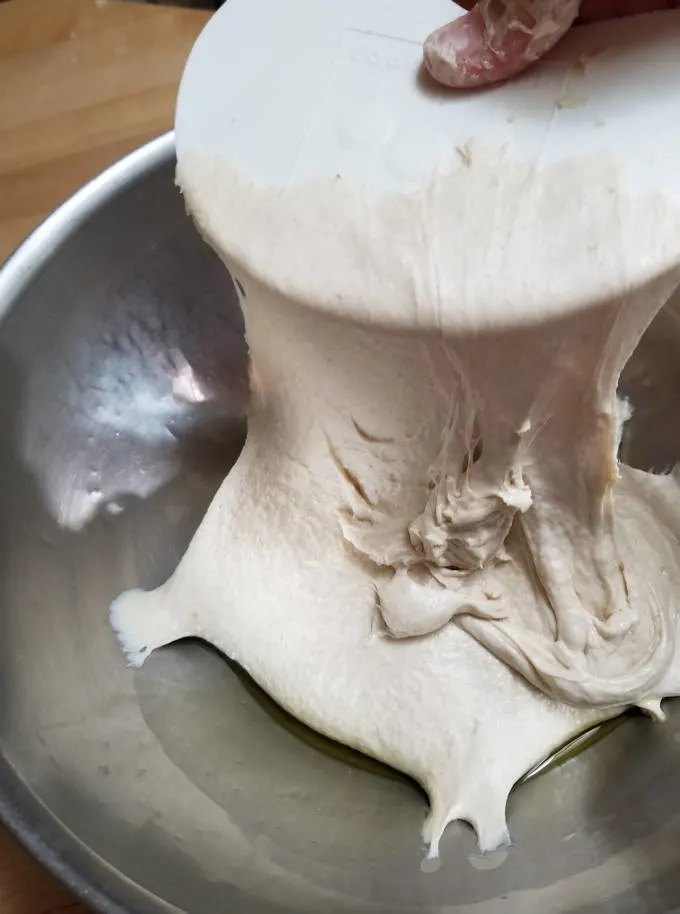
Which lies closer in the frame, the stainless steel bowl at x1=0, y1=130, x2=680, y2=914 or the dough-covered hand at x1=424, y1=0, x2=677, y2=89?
the dough-covered hand at x1=424, y1=0, x2=677, y2=89

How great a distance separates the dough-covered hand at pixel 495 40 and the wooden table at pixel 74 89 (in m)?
0.61

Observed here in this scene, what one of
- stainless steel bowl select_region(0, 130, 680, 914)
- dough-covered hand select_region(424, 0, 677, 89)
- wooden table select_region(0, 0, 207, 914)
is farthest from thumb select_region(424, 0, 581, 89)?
wooden table select_region(0, 0, 207, 914)

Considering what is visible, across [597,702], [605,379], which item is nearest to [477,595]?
[597,702]

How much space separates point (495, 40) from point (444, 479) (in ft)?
0.92

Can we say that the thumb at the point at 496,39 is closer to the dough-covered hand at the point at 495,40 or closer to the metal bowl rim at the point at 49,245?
the dough-covered hand at the point at 495,40

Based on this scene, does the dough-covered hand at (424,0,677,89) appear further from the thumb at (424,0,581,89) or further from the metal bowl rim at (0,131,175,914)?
the metal bowl rim at (0,131,175,914)

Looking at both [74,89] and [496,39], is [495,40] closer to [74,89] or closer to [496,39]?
[496,39]

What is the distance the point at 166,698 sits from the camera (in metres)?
0.68

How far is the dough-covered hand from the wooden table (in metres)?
0.61

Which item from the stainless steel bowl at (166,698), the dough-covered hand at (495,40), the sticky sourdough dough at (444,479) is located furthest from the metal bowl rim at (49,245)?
the dough-covered hand at (495,40)

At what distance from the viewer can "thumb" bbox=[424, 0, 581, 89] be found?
17.3 inches

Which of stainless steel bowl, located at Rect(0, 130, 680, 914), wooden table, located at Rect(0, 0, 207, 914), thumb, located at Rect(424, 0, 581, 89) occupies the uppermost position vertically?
thumb, located at Rect(424, 0, 581, 89)

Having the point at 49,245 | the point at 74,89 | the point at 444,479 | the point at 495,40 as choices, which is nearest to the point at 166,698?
the point at 444,479

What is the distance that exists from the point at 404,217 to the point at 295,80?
A: 0.13 metres
